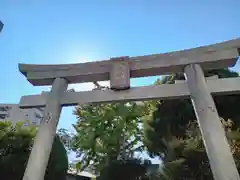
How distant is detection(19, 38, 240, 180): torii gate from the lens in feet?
8.18

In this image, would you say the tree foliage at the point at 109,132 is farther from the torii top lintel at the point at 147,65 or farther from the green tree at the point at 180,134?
the torii top lintel at the point at 147,65

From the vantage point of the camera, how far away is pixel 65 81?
3.28 m

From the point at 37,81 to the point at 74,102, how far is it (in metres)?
0.85

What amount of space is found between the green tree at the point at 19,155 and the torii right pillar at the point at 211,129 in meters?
4.46

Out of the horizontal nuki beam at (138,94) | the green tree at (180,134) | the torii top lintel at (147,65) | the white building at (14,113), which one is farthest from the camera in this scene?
the white building at (14,113)

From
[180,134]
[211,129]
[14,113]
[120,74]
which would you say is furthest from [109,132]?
[14,113]

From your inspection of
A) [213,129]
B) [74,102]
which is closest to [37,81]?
[74,102]

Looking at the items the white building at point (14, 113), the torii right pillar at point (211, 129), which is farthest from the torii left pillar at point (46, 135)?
→ the white building at point (14, 113)

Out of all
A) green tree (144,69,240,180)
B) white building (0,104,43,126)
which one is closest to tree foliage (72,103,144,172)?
green tree (144,69,240,180)

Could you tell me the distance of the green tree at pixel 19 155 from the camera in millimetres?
5449

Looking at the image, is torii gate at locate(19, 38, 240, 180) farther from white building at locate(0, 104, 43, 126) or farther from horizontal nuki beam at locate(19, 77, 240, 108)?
white building at locate(0, 104, 43, 126)

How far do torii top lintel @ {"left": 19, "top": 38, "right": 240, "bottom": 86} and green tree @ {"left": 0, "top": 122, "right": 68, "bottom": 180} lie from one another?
118 inches

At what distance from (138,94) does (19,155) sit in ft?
13.9

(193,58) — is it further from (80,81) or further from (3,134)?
(3,134)
